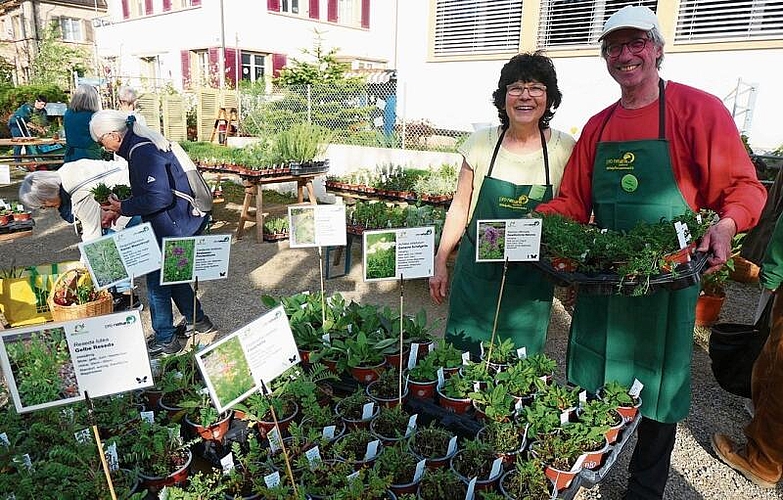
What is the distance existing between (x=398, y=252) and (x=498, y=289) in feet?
1.88

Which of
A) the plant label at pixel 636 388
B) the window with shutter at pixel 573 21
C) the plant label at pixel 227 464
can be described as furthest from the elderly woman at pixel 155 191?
the window with shutter at pixel 573 21

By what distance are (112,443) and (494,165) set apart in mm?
1755

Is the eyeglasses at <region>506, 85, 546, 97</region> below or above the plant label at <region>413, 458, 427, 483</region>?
above

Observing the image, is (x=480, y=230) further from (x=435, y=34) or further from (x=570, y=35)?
(x=435, y=34)

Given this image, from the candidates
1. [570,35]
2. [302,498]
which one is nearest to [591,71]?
[570,35]

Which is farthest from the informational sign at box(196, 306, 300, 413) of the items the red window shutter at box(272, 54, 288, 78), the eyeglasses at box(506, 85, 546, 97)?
the red window shutter at box(272, 54, 288, 78)

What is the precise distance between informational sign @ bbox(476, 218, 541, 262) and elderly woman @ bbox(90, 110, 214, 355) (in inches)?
91.9

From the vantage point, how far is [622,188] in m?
2.00

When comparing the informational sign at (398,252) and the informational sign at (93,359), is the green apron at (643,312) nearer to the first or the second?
the informational sign at (398,252)

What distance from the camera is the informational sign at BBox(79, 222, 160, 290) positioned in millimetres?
2066

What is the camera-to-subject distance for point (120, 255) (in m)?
2.12

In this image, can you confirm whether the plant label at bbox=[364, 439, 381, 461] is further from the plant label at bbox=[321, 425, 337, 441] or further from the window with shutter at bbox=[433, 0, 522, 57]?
the window with shutter at bbox=[433, 0, 522, 57]

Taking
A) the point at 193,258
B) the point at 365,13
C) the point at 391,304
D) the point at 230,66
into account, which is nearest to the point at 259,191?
the point at 391,304

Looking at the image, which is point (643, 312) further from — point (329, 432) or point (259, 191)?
point (259, 191)
